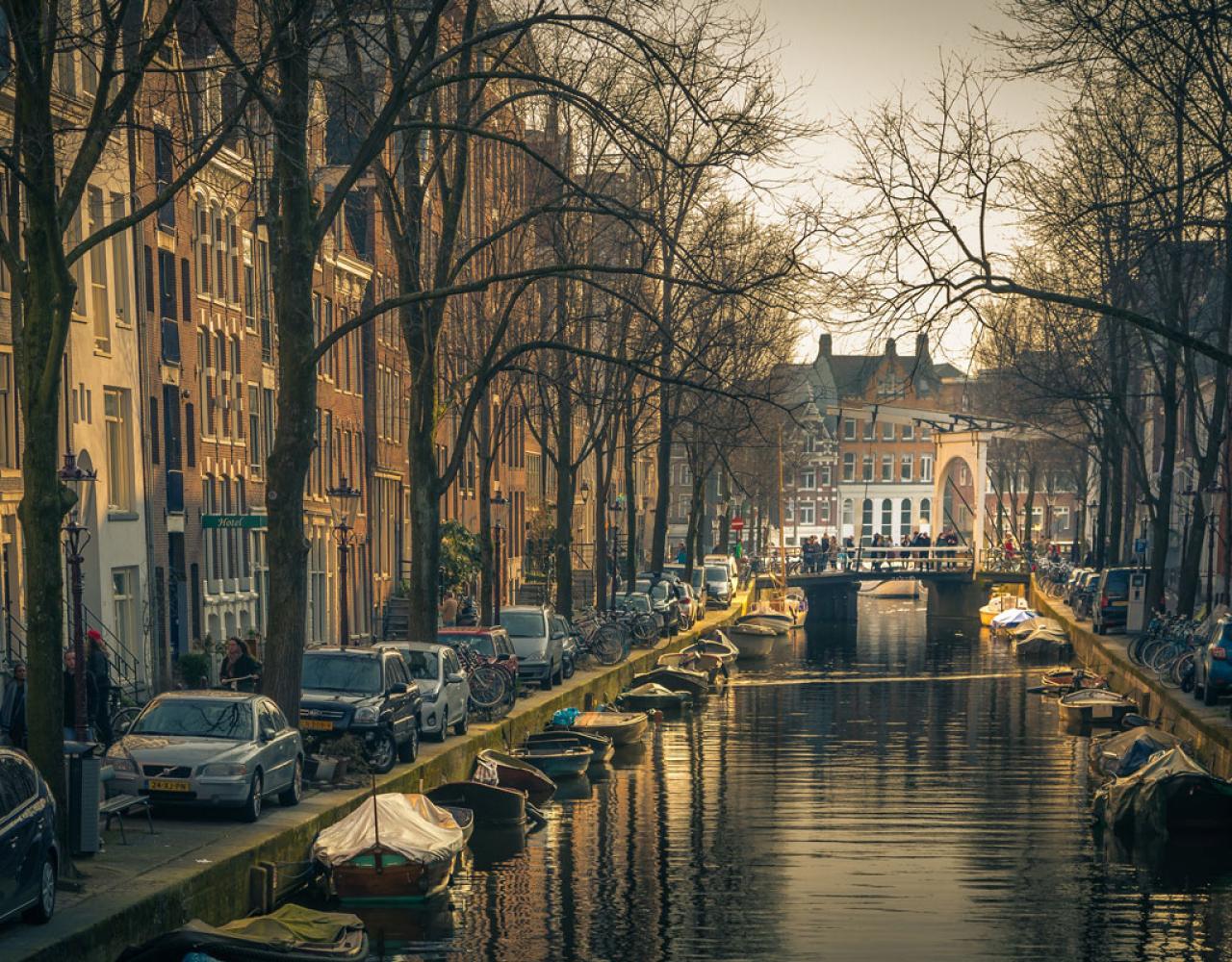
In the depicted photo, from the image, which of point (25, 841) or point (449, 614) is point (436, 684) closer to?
point (25, 841)

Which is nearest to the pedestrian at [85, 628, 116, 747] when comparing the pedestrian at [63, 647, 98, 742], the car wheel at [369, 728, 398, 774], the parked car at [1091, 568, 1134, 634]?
the pedestrian at [63, 647, 98, 742]

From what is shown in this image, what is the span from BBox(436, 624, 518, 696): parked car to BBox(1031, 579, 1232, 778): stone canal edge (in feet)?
45.5

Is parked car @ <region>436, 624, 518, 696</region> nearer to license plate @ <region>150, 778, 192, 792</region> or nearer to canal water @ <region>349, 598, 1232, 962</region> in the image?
canal water @ <region>349, 598, 1232, 962</region>

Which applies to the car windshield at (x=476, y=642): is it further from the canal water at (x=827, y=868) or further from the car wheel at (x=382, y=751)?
the car wheel at (x=382, y=751)

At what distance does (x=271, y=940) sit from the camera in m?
19.7

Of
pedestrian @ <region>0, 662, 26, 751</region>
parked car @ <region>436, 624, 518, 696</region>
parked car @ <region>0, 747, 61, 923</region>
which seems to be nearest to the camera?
parked car @ <region>0, 747, 61, 923</region>

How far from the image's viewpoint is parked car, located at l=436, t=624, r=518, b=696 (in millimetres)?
44656

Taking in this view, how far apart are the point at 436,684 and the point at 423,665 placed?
50 cm

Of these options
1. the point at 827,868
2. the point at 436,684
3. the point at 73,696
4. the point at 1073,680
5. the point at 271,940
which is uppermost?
the point at 73,696

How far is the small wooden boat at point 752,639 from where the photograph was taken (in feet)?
272

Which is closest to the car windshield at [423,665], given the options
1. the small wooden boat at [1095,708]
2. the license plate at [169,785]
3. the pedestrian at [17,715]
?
the pedestrian at [17,715]

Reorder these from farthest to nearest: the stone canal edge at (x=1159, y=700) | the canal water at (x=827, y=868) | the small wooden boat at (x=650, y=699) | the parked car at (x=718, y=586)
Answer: the parked car at (x=718, y=586), the small wooden boat at (x=650, y=699), the stone canal edge at (x=1159, y=700), the canal water at (x=827, y=868)

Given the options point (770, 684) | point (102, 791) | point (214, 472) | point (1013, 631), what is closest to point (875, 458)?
point (1013, 631)

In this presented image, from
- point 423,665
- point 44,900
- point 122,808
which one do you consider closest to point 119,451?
point 423,665
